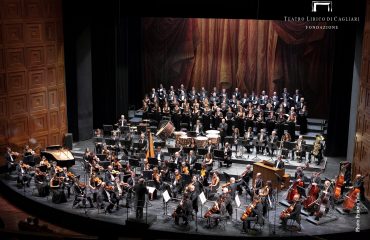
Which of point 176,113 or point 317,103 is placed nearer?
point 176,113

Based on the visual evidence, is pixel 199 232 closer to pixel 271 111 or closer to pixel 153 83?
pixel 271 111

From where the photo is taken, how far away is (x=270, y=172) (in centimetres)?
1492

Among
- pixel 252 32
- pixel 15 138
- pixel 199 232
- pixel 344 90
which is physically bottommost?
pixel 199 232

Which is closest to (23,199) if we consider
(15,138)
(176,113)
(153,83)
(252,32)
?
(15,138)

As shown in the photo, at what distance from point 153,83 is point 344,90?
30.5 feet

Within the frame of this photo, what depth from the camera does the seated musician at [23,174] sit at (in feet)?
50.5

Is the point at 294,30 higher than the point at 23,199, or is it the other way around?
the point at 294,30

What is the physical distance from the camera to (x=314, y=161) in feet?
57.0

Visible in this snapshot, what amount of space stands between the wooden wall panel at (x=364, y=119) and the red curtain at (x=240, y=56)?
19.6ft

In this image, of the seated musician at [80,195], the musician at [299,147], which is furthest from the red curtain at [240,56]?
the seated musician at [80,195]

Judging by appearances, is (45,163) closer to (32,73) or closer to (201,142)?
(32,73)

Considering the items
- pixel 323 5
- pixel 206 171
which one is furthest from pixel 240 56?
pixel 206 171

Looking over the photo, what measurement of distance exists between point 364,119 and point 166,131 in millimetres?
6333

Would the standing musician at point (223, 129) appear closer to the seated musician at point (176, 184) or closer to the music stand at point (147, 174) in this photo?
the seated musician at point (176, 184)
